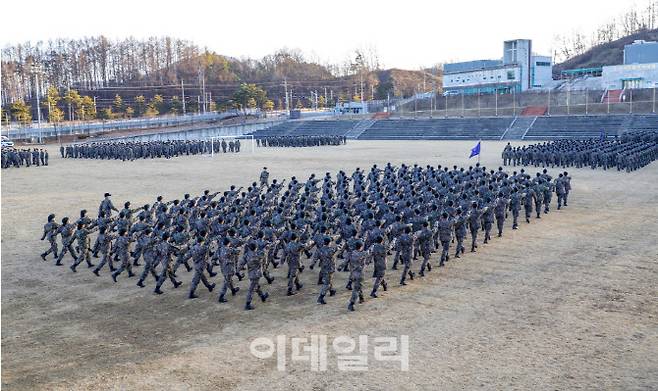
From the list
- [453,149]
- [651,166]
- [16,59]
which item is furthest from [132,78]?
[651,166]

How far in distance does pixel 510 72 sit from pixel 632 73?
14.5m

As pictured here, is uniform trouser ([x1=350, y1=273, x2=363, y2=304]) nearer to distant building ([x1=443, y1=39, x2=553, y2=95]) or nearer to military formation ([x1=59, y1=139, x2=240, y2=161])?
military formation ([x1=59, y1=139, x2=240, y2=161])

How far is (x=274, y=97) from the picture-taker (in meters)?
116

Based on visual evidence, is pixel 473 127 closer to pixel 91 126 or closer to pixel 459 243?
pixel 459 243

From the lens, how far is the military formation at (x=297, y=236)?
1063 centimetres

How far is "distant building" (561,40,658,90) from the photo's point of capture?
208 ft

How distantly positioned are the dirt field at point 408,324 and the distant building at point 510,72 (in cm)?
6197

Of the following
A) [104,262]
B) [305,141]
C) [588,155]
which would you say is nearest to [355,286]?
[104,262]

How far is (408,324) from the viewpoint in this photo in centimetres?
924

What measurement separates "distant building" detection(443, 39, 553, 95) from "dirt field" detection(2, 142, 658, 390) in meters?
62.0

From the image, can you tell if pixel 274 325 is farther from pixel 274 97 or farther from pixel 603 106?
pixel 274 97

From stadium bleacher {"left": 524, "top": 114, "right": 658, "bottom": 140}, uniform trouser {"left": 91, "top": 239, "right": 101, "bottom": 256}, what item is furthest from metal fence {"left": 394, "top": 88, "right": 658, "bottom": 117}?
uniform trouser {"left": 91, "top": 239, "right": 101, "bottom": 256}

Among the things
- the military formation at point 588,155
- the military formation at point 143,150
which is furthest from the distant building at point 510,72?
the military formation at point 588,155

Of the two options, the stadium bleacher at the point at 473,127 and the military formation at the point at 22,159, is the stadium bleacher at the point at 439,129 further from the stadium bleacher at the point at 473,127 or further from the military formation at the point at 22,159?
the military formation at the point at 22,159
